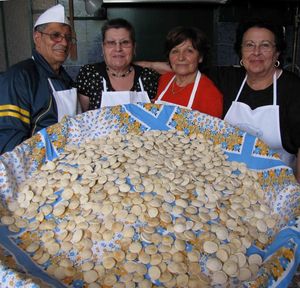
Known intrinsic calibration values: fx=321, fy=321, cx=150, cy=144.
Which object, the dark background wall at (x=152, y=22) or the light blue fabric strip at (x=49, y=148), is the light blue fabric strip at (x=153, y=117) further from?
the dark background wall at (x=152, y=22)

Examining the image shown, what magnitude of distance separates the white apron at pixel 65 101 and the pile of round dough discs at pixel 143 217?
38 centimetres

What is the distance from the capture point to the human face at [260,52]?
165 cm

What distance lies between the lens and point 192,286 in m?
0.88

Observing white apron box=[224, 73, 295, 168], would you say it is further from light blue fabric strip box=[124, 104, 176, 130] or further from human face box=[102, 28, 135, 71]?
human face box=[102, 28, 135, 71]

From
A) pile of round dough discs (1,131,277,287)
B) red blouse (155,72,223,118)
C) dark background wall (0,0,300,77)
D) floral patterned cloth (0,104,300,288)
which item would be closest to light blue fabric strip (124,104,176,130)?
floral patterned cloth (0,104,300,288)

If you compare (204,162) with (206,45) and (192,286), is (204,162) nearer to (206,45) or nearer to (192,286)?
(192,286)

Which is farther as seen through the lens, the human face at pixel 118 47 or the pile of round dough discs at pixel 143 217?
the human face at pixel 118 47

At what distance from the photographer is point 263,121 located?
1.67 m

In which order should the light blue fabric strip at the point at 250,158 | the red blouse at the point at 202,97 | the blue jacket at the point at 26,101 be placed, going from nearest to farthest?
the light blue fabric strip at the point at 250,158, the blue jacket at the point at 26,101, the red blouse at the point at 202,97

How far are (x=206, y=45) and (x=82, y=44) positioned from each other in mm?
1869

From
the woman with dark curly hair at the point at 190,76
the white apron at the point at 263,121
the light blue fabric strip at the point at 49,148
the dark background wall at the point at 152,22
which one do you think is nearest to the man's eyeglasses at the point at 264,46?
the white apron at the point at 263,121

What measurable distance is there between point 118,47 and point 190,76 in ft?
1.44

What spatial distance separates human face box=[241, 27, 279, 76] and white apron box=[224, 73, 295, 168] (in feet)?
0.33

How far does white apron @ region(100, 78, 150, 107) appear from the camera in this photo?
183cm
